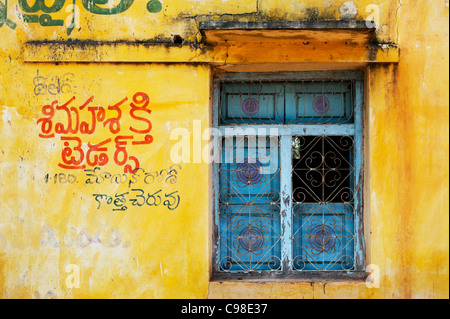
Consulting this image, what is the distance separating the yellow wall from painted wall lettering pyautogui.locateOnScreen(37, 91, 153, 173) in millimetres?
36

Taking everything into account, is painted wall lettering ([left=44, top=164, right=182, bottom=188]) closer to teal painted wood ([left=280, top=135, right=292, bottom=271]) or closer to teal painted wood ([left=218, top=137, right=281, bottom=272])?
teal painted wood ([left=218, top=137, right=281, bottom=272])

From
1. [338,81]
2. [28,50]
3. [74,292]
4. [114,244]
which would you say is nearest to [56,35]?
[28,50]

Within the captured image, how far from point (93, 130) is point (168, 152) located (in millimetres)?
643

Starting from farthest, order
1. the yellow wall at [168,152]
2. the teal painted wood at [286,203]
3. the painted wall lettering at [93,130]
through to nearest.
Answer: the teal painted wood at [286,203]
the painted wall lettering at [93,130]
the yellow wall at [168,152]

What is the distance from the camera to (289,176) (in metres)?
3.89

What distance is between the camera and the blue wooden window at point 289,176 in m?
3.88

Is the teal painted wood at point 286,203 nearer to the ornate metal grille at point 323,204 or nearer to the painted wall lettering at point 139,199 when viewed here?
the ornate metal grille at point 323,204

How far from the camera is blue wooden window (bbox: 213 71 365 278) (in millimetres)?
3881

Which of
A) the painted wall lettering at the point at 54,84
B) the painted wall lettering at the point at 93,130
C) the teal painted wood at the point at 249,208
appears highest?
the painted wall lettering at the point at 54,84

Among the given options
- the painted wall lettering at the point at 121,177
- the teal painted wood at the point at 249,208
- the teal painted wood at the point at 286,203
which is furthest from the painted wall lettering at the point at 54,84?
the teal painted wood at the point at 286,203

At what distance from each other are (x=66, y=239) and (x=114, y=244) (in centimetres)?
40

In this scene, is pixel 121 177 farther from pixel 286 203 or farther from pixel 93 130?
pixel 286 203

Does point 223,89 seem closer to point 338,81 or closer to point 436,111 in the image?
point 338,81

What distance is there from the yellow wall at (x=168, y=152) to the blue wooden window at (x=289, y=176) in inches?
6.9
